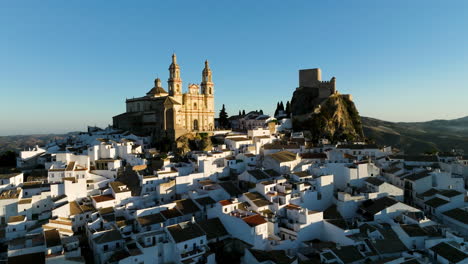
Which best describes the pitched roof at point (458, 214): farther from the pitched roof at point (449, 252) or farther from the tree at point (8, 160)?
the tree at point (8, 160)

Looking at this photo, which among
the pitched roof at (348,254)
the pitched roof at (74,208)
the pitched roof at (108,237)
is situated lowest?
the pitched roof at (348,254)

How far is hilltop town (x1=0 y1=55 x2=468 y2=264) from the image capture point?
19.1 m

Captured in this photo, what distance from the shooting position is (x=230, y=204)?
22922 mm

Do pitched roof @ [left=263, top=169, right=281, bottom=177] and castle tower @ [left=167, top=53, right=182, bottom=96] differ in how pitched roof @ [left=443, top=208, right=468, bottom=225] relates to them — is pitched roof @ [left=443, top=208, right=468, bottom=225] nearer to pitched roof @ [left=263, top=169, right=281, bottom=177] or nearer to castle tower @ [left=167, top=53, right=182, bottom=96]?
pitched roof @ [left=263, top=169, right=281, bottom=177]

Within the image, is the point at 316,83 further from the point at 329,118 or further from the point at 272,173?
the point at 272,173

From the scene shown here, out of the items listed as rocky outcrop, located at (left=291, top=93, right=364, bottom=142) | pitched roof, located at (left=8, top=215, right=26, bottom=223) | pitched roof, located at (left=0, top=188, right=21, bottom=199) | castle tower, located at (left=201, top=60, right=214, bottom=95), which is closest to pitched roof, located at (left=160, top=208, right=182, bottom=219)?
pitched roof, located at (left=8, top=215, right=26, bottom=223)

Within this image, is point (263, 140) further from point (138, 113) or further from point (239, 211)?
point (138, 113)

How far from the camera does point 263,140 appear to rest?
39.0 metres

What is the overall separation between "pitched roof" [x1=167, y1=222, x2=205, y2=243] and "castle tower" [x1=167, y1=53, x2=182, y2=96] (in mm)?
29227

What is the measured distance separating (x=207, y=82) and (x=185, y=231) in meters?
34.1

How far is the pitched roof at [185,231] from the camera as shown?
19.6 metres

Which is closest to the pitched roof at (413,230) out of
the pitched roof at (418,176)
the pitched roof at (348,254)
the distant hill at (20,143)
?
the pitched roof at (348,254)

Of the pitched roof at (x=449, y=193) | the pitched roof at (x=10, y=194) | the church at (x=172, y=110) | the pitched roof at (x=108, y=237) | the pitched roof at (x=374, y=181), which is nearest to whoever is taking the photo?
the pitched roof at (x=108, y=237)

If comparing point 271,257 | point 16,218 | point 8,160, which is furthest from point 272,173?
point 8,160
